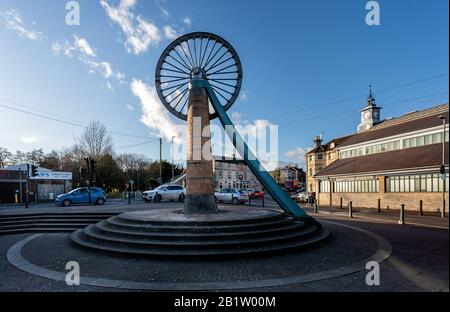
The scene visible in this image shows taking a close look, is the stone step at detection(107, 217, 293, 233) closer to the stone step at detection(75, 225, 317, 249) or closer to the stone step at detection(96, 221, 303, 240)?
the stone step at detection(96, 221, 303, 240)

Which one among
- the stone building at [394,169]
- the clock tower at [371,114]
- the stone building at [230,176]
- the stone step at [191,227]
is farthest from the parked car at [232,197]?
the stone building at [230,176]

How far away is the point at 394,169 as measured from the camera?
24375mm

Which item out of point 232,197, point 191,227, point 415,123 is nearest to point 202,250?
point 191,227

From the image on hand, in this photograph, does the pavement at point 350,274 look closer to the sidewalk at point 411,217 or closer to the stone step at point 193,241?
the stone step at point 193,241

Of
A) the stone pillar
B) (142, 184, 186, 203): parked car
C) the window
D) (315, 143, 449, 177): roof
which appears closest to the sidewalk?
the window

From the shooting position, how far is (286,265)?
662 cm

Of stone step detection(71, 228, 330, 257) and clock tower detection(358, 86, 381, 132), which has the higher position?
clock tower detection(358, 86, 381, 132)

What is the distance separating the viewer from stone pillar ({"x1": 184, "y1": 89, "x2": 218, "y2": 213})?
11.7 metres

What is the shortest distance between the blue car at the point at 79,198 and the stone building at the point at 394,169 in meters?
23.8

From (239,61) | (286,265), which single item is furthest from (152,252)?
(239,61)

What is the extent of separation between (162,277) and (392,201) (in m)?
25.3

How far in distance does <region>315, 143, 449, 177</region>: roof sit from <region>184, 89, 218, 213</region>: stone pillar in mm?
18329

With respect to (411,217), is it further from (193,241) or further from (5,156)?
(5,156)
